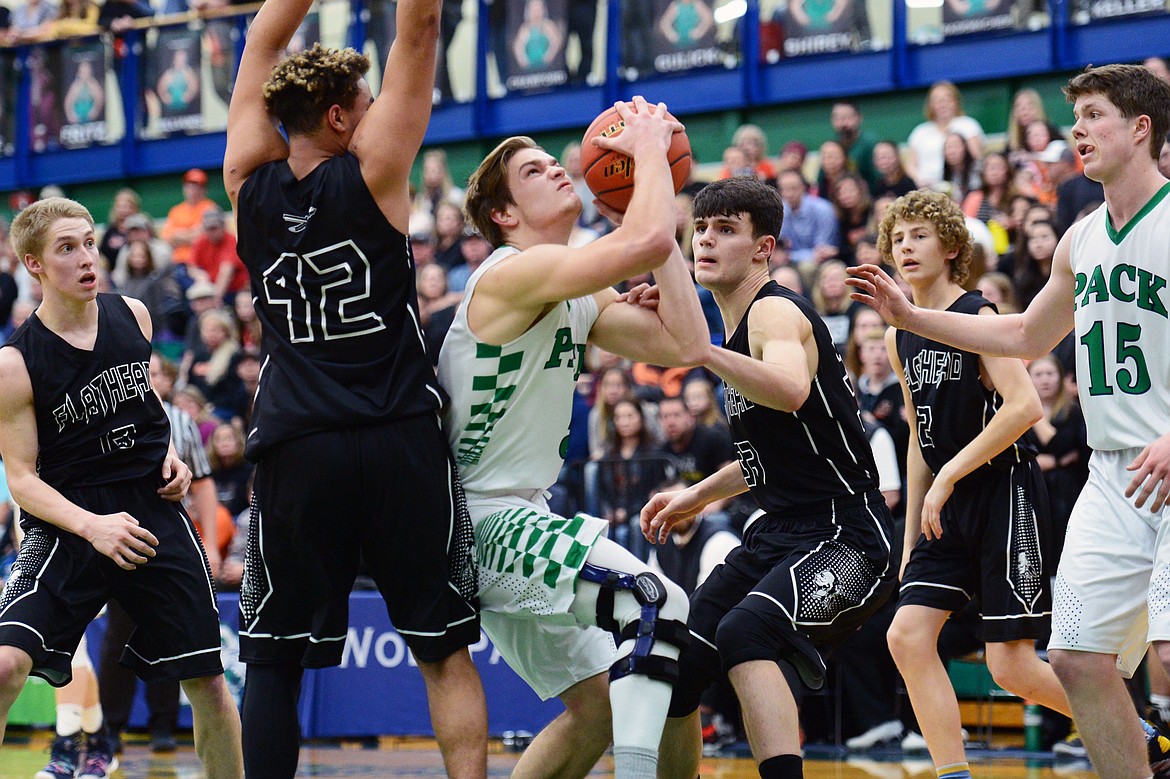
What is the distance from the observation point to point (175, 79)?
709 inches

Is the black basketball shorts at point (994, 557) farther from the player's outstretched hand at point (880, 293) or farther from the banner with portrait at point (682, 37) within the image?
the banner with portrait at point (682, 37)

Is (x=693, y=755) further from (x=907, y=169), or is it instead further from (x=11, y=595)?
(x=907, y=169)

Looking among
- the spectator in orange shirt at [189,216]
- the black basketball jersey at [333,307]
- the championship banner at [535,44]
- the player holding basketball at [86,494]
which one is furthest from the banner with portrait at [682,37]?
the black basketball jersey at [333,307]

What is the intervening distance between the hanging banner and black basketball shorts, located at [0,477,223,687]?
10860 mm

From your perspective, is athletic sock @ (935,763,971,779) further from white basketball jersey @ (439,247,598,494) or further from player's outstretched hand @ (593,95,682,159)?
player's outstretched hand @ (593,95,682,159)

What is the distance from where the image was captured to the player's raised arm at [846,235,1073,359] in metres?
4.98

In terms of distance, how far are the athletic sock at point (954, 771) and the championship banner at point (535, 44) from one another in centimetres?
1153

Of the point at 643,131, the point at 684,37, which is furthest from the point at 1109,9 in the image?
the point at 643,131

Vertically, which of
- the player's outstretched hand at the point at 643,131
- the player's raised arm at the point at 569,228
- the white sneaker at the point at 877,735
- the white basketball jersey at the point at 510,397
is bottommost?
the white sneaker at the point at 877,735

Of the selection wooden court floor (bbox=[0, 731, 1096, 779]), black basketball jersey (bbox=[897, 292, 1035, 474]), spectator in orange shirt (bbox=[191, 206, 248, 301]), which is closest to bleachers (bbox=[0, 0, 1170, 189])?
spectator in orange shirt (bbox=[191, 206, 248, 301])

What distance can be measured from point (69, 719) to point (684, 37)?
10.2m

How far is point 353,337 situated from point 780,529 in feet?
5.72

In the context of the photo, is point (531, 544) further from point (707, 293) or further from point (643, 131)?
point (707, 293)

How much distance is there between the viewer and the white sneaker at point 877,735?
29.0 feet
